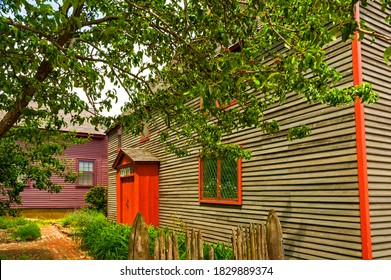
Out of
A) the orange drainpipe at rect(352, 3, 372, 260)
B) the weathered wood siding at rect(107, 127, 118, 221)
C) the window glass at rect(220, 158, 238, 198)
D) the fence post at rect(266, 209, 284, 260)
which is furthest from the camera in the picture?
the weathered wood siding at rect(107, 127, 118, 221)

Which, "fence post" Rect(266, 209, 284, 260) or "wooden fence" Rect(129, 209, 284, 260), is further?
"fence post" Rect(266, 209, 284, 260)

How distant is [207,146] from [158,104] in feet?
4.35

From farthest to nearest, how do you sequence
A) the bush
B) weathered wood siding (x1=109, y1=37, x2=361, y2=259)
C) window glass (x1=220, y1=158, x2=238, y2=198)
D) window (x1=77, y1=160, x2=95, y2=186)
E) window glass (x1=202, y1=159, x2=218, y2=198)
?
window (x1=77, y1=160, x2=95, y2=186) < the bush < window glass (x1=202, y1=159, x2=218, y2=198) < window glass (x1=220, y1=158, x2=238, y2=198) < weathered wood siding (x1=109, y1=37, x2=361, y2=259)

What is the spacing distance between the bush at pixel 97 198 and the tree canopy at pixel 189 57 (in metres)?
14.6

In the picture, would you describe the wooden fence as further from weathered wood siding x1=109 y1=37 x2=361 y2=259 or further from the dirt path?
→ the dirt path

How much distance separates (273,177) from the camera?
930 cm

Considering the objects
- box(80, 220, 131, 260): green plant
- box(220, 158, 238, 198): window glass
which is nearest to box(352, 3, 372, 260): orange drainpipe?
box(220, 158, 238, 198): window glass

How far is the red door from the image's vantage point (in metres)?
15.8

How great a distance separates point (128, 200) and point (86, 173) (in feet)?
32.4

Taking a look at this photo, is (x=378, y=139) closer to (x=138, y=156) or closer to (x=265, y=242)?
(x=265, y=242)

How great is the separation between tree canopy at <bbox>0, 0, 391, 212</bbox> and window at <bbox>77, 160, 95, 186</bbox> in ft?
55.1

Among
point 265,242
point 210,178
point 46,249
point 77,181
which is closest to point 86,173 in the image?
point 77,181

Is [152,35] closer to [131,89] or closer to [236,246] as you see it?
[131,89]

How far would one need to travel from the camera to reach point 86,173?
82.8 ft
